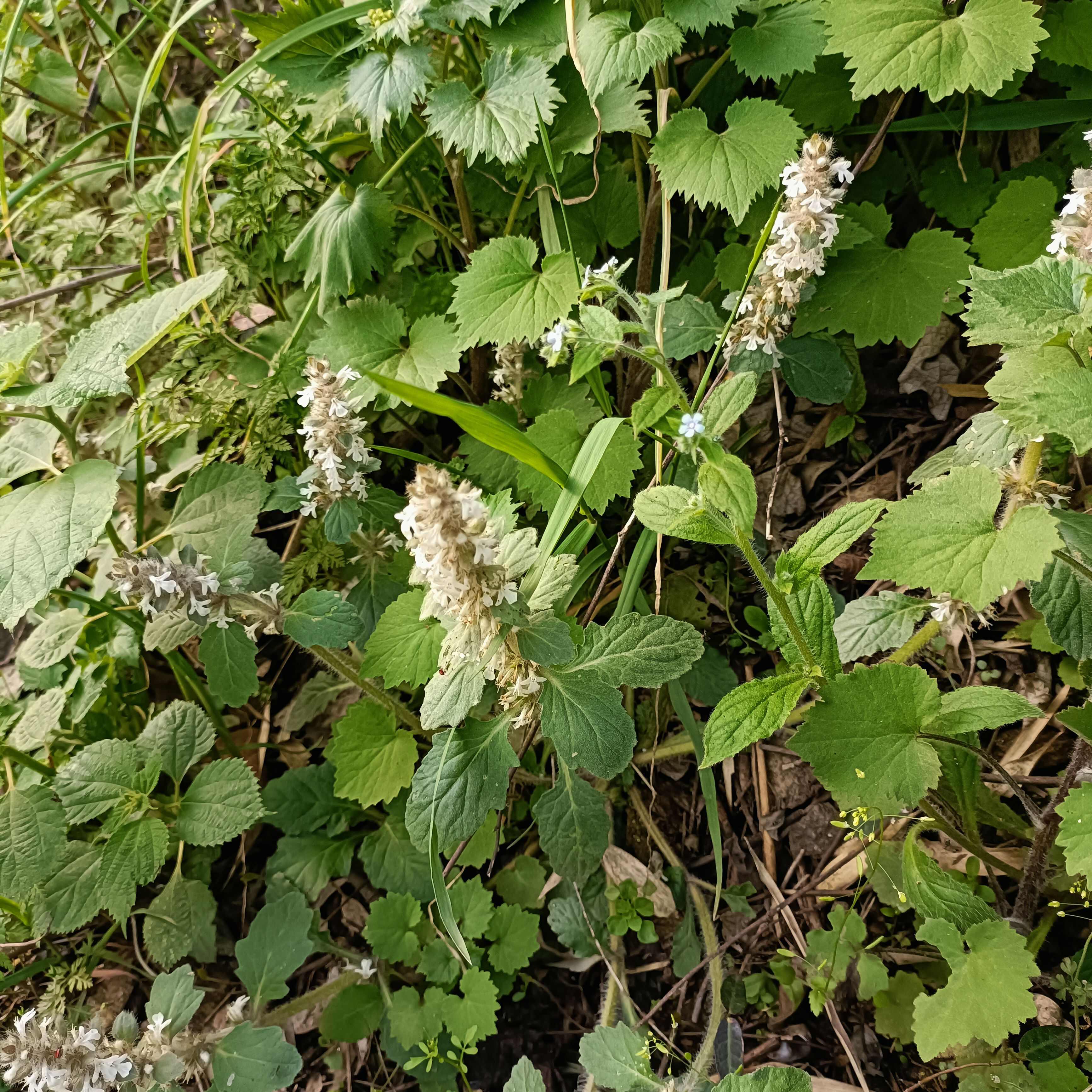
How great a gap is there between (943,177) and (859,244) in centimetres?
31

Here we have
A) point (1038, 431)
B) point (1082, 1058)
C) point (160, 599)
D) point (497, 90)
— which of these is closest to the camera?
point (1038, 431)

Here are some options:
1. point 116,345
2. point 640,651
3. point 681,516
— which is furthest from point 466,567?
point 116,345

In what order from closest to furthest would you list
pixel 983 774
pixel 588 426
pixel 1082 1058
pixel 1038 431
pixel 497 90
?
pixel 1038 431 → pixel 1082 1058 → pixel 983 774 → pixel 497 90 → pixel 588 426

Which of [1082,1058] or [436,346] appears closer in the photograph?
[1082,1058]

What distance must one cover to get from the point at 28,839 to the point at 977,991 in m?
1.82

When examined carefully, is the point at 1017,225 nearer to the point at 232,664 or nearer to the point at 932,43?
the point at 932,43

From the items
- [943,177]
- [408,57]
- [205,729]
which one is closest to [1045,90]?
[943,177]

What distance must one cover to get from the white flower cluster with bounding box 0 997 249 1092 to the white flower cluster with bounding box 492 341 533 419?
1489 mm

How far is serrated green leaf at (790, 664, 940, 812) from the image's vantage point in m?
1.19

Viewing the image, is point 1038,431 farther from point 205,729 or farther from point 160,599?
point 205,729

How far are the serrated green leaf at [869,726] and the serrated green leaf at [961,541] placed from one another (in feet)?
0.57

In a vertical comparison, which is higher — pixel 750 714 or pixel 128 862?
pixel 750 714

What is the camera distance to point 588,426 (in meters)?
1.91

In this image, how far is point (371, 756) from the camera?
6.05 feet
